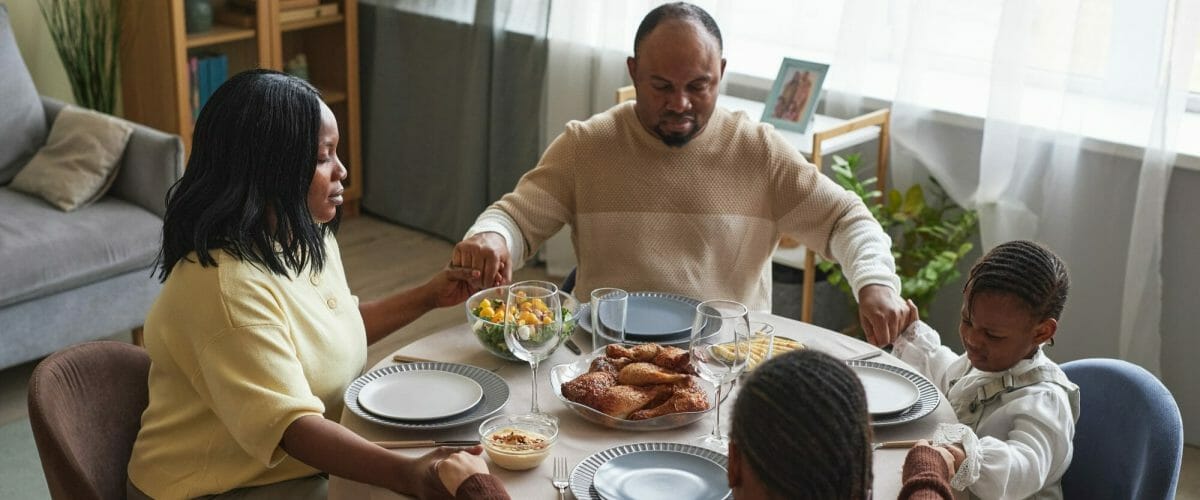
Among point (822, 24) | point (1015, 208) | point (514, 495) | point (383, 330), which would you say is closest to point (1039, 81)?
point (1015, 208)

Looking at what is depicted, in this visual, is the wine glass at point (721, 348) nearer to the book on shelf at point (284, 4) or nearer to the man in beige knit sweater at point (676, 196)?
the man in beige knit sweater at point (676, 196)

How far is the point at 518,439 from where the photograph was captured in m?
1.74

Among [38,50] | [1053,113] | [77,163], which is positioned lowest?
[77,163]

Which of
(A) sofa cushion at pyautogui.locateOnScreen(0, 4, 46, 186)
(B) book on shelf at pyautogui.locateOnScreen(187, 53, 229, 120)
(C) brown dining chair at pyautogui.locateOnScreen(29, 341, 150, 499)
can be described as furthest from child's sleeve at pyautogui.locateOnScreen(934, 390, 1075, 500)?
(B) book on shelf at pyautogui.locateOnScreen(187, 53, 229, 120)

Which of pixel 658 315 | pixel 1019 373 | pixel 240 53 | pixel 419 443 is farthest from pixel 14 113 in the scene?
pixel 1019 373

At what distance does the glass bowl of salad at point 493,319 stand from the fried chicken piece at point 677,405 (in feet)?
0.77

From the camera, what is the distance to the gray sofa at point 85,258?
3.43m

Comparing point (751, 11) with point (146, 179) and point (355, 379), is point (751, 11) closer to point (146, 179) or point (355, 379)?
point (146, 179)

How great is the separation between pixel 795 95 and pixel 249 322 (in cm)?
221

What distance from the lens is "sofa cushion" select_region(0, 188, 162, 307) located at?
11.2 feet

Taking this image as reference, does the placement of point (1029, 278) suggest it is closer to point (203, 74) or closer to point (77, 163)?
point (77, 163)

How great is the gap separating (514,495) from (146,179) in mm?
2468

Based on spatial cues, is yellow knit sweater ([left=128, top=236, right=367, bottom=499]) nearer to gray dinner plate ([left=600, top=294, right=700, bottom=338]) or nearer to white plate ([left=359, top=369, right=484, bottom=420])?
white plate ([left=359, top=369, right=484, bottom=420])

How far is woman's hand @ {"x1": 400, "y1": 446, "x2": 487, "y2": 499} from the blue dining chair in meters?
0.92
